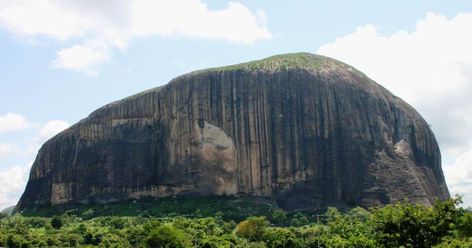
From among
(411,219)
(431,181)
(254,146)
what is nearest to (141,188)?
(254,146)

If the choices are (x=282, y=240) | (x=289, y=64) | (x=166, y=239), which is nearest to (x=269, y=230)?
(x=282, y=240)

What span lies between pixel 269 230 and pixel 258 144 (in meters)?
30.8

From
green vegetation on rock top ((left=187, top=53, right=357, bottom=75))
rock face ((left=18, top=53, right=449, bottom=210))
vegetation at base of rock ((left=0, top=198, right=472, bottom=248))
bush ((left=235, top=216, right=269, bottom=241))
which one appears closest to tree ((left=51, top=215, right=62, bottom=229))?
vegetation at base of rock ((left=0, top=198, right=472, bottom=248))

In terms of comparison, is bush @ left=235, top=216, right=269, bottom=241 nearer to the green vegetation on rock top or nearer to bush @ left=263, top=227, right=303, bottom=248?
bush @ left=263, top=227, right=303, bottom=248

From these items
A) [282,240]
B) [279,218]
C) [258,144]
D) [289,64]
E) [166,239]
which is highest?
[289,64]

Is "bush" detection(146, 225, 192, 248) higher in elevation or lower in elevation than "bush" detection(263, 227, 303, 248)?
higher

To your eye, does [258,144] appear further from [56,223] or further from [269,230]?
[56,223]

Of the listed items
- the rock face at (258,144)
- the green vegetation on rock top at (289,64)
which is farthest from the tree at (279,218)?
the green vegetation on rock top at (289,64)

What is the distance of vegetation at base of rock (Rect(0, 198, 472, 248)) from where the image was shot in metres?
30.3

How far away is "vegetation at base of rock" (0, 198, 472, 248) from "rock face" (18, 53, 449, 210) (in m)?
8.15

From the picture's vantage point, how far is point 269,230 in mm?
75688

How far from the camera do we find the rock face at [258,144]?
103 meters

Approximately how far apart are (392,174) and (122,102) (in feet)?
155

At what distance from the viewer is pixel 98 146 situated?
112875 mm
